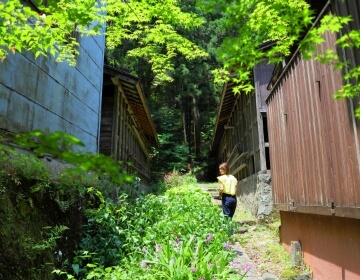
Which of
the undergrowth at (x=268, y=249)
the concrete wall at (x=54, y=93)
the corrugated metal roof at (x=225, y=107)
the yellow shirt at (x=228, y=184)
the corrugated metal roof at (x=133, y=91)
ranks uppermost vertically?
the corrugated metal roof at (x=225, y=107)

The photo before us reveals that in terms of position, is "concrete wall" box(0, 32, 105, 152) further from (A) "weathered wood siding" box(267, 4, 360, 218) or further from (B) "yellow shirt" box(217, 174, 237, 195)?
(A) "weathered wood siding" box(267, 4, 360, 218)

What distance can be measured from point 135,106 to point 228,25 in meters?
12.4

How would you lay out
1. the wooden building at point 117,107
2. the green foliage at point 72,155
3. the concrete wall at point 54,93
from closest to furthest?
the green foliage at point 72,155 → the concrete wall at point 54,93 → the wooden building at point 117,107

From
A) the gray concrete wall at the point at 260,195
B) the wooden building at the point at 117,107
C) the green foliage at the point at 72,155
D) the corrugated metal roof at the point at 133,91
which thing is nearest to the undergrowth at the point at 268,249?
the gray concrete wall at the point at 260,195

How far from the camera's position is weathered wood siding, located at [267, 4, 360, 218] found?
368 centimetres

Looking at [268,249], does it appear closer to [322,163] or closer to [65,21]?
[322,163]

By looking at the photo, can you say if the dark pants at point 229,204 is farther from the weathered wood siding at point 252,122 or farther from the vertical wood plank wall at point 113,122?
the vertical wood plank wall at point 113,122

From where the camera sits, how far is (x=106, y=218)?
5414mm

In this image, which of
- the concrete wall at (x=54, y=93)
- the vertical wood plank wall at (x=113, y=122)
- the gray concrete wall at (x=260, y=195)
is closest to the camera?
the concrete wall at (x=54, y=93)

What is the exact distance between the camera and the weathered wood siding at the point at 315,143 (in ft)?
12.1

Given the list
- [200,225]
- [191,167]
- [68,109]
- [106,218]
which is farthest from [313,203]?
[191,167]

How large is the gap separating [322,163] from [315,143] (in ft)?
1.19

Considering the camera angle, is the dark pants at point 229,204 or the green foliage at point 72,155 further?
the dark pants at point 229,204

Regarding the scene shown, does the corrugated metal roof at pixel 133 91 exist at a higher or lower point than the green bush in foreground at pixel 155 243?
higher
